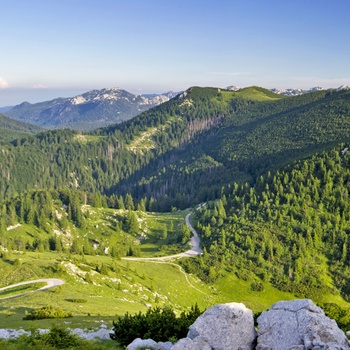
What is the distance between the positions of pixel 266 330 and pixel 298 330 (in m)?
2.98

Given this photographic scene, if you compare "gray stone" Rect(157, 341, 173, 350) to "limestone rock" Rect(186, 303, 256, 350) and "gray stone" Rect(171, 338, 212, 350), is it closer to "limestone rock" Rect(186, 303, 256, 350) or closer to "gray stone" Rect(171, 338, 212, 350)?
"limestone rock" Rect(186, 303, 256, 350)

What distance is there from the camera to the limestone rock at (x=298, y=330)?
28.6m

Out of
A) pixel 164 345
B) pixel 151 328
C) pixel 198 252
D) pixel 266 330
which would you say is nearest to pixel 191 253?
pixel 198 252

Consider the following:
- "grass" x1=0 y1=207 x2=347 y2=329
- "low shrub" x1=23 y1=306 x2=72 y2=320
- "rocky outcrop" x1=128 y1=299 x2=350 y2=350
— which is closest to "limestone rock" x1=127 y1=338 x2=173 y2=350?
"rocky outcrop" x1=128 y1=299 x2=350 y2=350

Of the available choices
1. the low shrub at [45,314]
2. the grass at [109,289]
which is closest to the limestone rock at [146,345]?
the grass at [109,289]

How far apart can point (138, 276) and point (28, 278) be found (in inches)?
1412

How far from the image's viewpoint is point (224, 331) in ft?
105

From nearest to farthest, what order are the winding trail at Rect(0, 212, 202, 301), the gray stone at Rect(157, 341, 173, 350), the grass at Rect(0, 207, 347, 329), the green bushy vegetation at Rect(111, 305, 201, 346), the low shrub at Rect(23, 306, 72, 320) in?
the gray stone at Rect(157, 341, 173, 350), the green bushy vegetation at Rect(111, 305, 201, 346), the low shrub at Rect(23, 306, 72, 320), the grass at Rect(0, 207, 347, 329), the winding trail at Rect(0, 212, 202, 301)

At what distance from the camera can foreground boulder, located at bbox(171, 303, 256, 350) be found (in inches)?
1243

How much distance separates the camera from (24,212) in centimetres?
18688

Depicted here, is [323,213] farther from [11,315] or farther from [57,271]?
[11,315]

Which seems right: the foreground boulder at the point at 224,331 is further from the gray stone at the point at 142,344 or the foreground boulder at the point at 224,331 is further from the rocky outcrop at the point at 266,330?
the gray stone at the point at 142,344

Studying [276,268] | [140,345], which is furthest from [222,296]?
[140,345]

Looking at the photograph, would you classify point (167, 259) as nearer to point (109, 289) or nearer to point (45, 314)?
point (109, 289)
